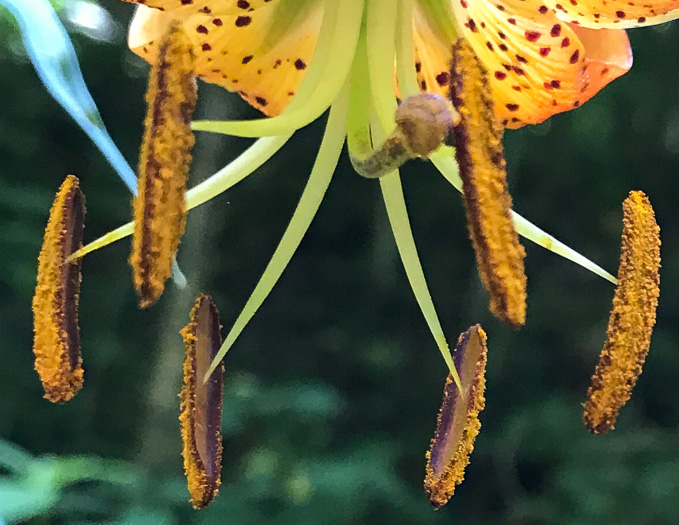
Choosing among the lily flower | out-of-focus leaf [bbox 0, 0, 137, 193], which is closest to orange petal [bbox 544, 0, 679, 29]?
the lily flower

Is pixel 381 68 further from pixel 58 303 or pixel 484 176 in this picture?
pixel 58 303

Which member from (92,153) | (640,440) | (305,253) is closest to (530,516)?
(640,440)

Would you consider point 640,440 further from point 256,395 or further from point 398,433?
point 256,395

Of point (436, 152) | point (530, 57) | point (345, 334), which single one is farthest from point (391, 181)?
point (345, 334)

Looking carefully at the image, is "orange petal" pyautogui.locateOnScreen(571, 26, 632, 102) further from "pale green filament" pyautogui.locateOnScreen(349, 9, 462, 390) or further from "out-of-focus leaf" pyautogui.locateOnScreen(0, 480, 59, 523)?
"out-of-focus leaf" pyautogui.locateOnScreen(0, 480, 59, 523)

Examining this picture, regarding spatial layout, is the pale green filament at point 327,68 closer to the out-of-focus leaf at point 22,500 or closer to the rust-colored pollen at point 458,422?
the rust-colored pollen at point 458,422

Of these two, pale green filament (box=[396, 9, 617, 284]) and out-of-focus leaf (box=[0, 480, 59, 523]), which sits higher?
pale green filament (box=[396, 9, 617, 284])

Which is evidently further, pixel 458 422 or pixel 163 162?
pixel 458 422
